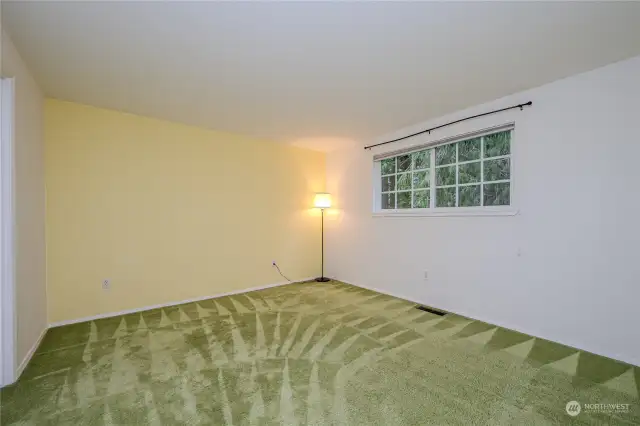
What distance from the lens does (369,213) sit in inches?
171

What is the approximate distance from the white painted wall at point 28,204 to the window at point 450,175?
382 cm

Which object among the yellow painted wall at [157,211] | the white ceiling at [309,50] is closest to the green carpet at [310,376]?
the yellow painted wall at [157,211]

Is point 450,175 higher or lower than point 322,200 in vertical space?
higher

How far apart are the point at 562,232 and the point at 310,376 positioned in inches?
97.4

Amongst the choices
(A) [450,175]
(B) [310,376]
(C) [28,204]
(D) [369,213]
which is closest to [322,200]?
(D) [369,213]

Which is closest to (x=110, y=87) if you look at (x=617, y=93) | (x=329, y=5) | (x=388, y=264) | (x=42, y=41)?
(x=42, y=41)

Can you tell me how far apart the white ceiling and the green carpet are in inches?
91.7

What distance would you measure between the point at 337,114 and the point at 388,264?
7.13ft

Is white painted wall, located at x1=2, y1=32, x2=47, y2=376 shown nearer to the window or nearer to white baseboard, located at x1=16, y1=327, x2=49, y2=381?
white baseboard, located at x1=16, y1=327, x2=49, y2=381

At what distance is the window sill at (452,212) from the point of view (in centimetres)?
288

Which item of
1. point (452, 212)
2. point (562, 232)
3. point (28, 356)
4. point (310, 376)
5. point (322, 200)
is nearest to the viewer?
point (310, 376)

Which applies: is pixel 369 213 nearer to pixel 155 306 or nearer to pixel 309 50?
pixel 309 50

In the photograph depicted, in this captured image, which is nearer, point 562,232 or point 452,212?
point 562,232

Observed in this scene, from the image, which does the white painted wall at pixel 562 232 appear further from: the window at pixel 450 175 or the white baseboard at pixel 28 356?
the white baseboard at pixel 28 356
